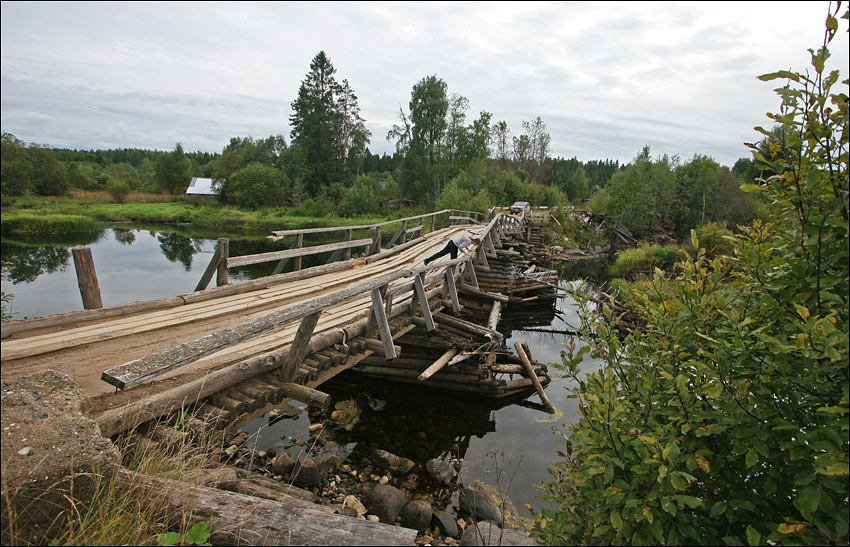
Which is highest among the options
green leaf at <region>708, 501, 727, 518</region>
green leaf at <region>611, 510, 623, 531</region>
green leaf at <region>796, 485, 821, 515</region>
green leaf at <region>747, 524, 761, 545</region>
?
green leaf at <region>796, 485, 821, 515</region>

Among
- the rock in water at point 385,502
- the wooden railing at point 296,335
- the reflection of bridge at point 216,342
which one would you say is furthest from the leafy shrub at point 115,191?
the rock in water at point 385,502

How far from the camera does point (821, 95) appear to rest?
1.97 m

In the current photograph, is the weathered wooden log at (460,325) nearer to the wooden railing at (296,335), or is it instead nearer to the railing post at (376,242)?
the wooden railing at (296,335)

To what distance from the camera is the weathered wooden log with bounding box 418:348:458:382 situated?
7.80 metres

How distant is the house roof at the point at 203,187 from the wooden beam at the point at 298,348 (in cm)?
6841

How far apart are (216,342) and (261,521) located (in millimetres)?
1475

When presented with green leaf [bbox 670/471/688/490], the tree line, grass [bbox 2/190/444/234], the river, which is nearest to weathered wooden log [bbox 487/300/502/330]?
the river

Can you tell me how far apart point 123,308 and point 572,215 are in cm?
4325

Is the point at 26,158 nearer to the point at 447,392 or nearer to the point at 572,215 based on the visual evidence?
the point at 447,392

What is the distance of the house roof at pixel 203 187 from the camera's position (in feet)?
214

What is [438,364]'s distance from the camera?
320 inches

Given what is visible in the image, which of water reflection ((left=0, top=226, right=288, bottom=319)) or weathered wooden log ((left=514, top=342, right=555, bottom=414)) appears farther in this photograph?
water reflection ((left=0, top=226, right=288, bottom=319))

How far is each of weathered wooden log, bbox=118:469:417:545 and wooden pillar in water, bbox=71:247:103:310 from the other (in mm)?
3263

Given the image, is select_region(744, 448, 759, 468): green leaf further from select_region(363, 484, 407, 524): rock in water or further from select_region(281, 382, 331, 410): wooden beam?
select_region(363, 484, 407, 524): rock in water
